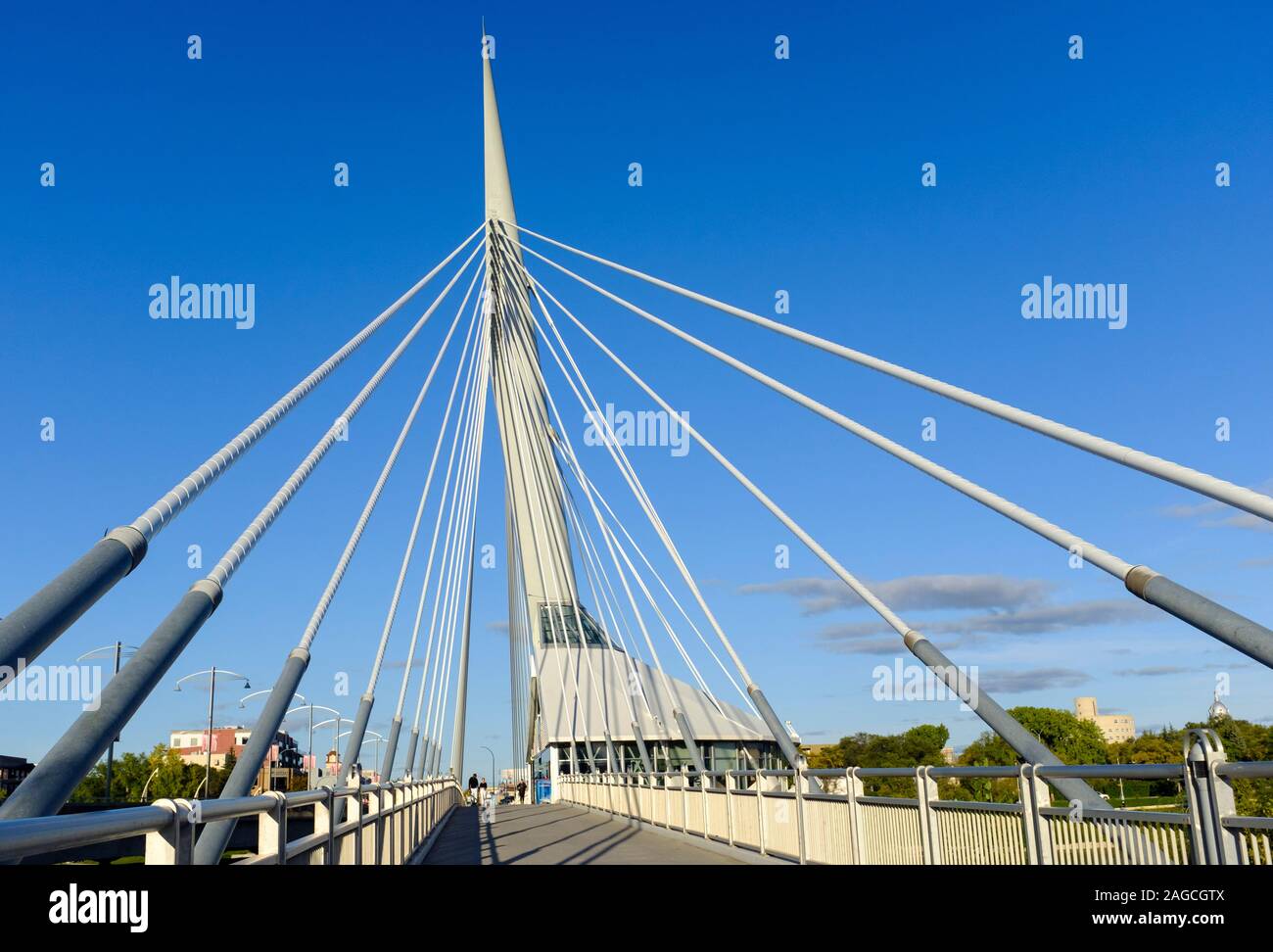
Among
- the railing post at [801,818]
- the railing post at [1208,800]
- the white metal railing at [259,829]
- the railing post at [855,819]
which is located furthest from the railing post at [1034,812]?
the railing post at [801,818]

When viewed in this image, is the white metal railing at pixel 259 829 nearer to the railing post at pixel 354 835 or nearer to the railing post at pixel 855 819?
the railing post at pixel 354 835

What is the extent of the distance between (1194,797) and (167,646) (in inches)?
Answer: 259

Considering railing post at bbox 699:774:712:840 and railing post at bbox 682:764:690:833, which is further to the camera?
railing post at bbox 682:764:690:833

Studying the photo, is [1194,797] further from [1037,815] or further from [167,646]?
[167,646]

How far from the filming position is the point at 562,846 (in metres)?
19.0

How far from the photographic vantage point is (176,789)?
250ft

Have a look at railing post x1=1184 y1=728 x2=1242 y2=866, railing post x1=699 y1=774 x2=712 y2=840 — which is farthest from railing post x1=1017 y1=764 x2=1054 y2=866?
railing post x1=699 y1=774 x2=712 y2=840

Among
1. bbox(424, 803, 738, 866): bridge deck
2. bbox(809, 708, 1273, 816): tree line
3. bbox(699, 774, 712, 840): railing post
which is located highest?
bbox(699, 774, 712, 840): railing post

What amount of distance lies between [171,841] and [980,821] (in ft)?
21.5

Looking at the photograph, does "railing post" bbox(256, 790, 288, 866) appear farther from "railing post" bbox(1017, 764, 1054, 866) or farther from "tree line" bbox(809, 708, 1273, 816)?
"tree line" bbox(809, 708, 1273, 816)

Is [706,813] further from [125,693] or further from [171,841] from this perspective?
[171,841]

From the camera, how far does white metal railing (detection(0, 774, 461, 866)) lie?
3.46m

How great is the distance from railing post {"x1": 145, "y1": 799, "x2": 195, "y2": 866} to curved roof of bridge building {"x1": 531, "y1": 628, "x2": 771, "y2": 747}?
4570cm
